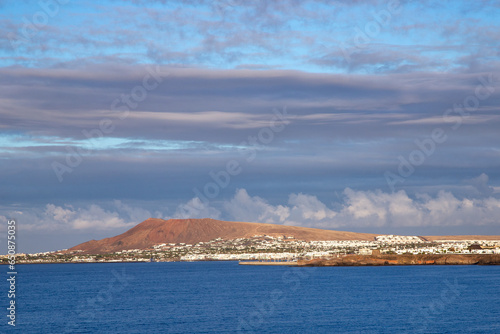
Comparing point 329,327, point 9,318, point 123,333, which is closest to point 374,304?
point 329,327

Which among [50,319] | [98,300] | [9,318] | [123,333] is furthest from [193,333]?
[98,300]

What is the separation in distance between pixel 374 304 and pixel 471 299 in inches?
628

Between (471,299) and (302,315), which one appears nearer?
(302,315)

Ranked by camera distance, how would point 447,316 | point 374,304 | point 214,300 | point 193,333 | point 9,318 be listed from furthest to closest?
point 214,300
point 374,304
point 9,318
point 447,316
point 193,333

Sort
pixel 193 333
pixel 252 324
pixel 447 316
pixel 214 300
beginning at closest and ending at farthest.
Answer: pixel 193 333, pixel 252 324, pixel 447 316, pixel 214 300

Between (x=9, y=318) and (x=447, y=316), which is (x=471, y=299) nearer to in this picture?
(x=447, y=316)

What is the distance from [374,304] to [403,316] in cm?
1455

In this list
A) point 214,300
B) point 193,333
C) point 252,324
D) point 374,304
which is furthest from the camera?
point 214,300

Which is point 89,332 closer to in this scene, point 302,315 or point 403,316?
point 302,315

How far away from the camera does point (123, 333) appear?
72.5m

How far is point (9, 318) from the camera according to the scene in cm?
8788

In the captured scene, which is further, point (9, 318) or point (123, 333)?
point (9, 318)

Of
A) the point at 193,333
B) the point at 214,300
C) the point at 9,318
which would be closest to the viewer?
the point at 193,333

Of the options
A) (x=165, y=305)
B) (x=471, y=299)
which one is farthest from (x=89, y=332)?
(x=471, y=299)
